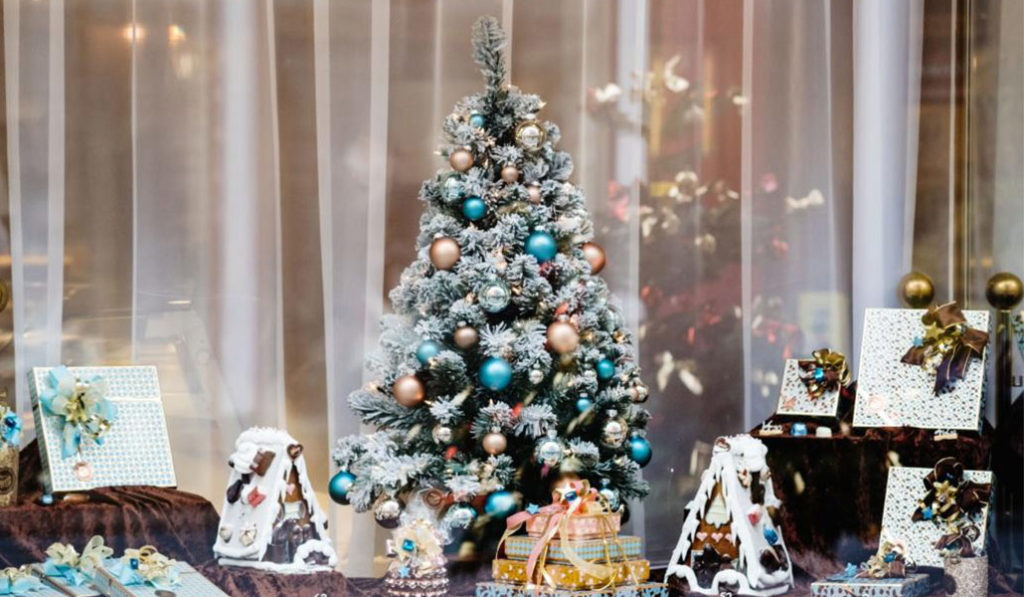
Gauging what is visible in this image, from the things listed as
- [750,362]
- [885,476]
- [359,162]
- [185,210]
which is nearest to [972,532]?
[885,476]

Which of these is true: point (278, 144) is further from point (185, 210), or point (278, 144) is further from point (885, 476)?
point (885, 476)

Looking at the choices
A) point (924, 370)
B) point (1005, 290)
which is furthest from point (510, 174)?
point (1005, 290)

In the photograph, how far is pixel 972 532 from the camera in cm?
304

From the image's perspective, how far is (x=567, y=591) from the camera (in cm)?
282

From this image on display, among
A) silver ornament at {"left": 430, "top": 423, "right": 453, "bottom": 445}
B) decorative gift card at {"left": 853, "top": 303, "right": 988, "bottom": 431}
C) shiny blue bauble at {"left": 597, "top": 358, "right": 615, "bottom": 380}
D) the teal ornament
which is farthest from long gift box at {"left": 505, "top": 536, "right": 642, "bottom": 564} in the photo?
decorative gift card at {"left": 853, "top": 303, "right": 988, "bottom": 431}

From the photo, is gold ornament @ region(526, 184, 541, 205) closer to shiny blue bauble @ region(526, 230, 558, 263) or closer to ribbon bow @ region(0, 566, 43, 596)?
shiny blue bauble @ region(526, 230, 558, 263)

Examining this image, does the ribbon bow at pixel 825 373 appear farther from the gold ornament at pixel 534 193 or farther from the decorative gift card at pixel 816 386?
the gold ornament at pixel 534 193

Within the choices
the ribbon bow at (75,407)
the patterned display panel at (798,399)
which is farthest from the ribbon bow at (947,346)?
the ribbon bow at (75,407)

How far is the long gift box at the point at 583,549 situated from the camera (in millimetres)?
2877

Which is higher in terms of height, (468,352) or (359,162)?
(359,162)

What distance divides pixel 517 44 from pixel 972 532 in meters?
1.58

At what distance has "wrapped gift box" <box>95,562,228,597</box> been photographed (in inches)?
110

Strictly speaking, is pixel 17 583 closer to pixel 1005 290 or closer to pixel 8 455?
pixel 8 455

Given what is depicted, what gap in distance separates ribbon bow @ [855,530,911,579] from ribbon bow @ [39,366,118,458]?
1.64m
